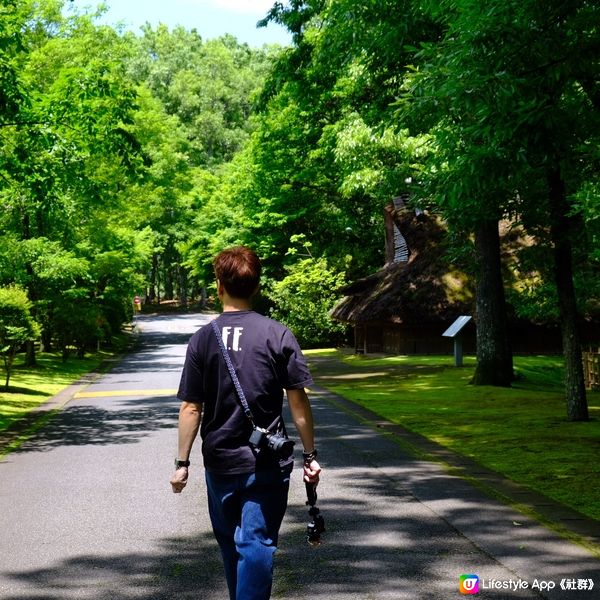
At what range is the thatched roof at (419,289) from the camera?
32469 mm

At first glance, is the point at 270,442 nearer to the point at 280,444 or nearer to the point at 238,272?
the point at 280,444

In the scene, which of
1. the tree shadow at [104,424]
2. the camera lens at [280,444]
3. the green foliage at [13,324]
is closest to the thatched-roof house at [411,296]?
the green foliage at [13,324]

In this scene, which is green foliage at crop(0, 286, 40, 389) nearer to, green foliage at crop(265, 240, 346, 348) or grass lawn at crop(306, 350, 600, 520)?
grass lawn at crop(306, 350, 600, 520)

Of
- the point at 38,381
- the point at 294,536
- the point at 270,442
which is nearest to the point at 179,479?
the point at 270,442

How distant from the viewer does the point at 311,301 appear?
4341 cm

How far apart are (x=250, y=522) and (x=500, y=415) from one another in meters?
12.8

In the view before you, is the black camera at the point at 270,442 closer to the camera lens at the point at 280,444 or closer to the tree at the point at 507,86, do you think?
the camera lens at the point at 280,444

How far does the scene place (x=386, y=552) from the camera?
21.0 feet

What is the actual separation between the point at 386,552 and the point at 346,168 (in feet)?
77.0

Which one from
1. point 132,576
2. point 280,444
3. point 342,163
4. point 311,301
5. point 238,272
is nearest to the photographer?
point 280,444

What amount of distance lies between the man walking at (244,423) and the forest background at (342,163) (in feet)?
17.9

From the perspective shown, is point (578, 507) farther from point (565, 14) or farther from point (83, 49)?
point (83, 49)

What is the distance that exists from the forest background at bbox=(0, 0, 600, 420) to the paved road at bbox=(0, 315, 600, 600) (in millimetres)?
3441

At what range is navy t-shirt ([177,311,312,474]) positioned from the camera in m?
4.26
